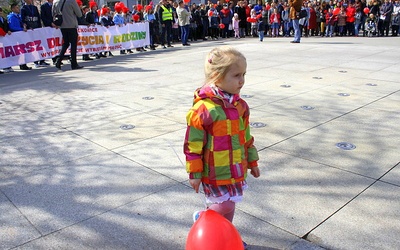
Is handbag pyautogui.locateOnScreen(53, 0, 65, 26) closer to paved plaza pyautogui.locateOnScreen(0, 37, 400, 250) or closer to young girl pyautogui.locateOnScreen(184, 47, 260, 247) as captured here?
paved plaza pyautogui.locateOnScreen(0, 37, 400, 250)

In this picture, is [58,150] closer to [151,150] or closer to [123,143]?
[123,143]

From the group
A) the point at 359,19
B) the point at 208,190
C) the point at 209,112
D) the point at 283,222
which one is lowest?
the point at 283,222

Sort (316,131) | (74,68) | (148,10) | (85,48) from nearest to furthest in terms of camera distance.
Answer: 1. (316,131)
2. (74,68)
3. (85,48)
4. (148,10)

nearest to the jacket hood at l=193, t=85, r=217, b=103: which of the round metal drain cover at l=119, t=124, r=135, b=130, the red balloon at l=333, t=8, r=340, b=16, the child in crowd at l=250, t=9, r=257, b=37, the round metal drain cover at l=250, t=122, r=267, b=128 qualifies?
the round metal drain cover at l=250, t=122, r=267, b=128

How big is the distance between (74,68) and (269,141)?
8173 millimetres

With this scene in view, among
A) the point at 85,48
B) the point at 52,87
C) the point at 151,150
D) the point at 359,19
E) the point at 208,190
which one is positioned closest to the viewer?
the point at 208,190

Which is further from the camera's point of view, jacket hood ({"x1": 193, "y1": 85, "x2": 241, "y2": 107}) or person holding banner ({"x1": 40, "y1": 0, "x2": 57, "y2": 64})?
person holding banner ({"x1": 40, "y1": 0, "x2": 57, "y2": 64})

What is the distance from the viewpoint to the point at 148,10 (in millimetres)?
16734

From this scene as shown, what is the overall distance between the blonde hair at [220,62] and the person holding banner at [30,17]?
11.4 metres

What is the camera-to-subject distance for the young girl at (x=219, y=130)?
2316mm

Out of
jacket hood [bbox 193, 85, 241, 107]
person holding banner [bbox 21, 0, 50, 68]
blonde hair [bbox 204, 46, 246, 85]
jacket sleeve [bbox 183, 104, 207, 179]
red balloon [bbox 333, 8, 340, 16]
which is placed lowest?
jacket sleeve [bbox 183, 104, 207, 179]

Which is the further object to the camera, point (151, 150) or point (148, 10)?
point (148, 10)

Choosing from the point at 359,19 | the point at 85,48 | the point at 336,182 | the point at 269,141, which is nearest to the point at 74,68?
the point at 85,48

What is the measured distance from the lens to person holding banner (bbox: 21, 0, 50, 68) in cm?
1195
